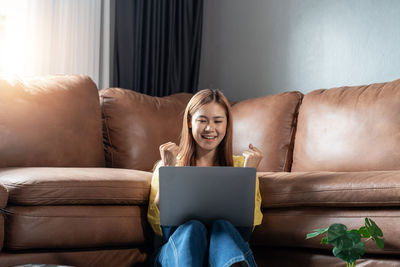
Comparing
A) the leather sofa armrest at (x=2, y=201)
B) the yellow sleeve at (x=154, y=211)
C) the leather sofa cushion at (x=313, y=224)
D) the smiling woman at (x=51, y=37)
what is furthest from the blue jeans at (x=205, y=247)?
the smiling woman at (x=51, y=37)

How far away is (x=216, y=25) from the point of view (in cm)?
345

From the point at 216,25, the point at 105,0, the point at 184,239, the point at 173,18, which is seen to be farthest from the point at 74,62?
the point at 184,239

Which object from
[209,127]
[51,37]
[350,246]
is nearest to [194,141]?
[209,127]

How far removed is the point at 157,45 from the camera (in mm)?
3182

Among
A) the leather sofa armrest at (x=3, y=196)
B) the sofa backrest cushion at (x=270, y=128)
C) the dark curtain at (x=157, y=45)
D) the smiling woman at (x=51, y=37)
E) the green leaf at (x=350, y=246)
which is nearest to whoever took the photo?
the green leaf at (x=350, y=246)

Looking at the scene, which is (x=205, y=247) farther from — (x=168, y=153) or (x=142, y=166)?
(x=142, y=166)

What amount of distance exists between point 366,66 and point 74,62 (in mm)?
1759

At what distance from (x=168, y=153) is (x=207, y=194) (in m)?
0.30

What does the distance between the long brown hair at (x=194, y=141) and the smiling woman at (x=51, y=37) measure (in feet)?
3.67

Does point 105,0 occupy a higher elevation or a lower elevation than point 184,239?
higher

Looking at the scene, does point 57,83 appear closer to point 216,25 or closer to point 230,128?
point 230,128

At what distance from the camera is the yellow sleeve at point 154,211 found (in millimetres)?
1741

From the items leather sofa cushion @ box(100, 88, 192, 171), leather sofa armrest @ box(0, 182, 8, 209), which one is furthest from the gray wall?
leather sofa armrest @ box(0, 182, 8, 209)

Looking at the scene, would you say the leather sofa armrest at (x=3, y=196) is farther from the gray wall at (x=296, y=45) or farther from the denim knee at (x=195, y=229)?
the gray wall at (x=296, y=45)
